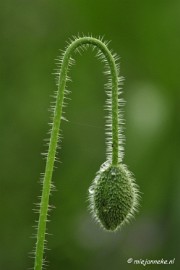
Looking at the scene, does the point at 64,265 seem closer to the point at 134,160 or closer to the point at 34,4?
the point at 134,160

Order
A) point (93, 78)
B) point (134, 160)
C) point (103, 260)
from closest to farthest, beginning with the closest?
point (103, 260), point (134, 160), point (93, 78)

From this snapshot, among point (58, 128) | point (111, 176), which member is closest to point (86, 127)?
point (111, 176)

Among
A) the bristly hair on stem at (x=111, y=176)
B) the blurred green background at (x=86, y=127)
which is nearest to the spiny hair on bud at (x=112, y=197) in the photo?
the bristly hair on stem at (x=111, y=176)

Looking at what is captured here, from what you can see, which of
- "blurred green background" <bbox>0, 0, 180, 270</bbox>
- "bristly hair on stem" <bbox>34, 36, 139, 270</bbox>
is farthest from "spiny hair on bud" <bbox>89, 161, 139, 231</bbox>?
"blurred green background" <bbox>0, 0, 180, 270</bbox>

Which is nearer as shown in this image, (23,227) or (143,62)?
(23,227)

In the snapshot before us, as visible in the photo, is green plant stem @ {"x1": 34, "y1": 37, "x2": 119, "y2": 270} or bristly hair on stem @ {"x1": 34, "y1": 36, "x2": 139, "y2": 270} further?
bristly hair on stem @ {"x1": 34, "y1": 36, "x2": 139, "y2": 270}

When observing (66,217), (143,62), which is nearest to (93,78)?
(143,62)

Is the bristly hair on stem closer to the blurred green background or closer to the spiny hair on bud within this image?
the spiny hair on bud

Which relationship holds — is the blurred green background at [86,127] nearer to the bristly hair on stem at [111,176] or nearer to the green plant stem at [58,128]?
the bristly hair on stem at [111,176]
